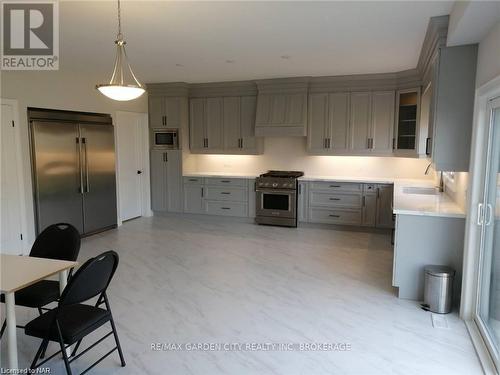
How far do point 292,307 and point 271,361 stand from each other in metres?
0.87

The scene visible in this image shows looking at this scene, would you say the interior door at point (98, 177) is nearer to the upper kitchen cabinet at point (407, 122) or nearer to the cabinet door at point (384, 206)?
the cabinet door at point (384, 206)

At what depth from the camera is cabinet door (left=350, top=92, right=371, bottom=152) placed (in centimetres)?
614

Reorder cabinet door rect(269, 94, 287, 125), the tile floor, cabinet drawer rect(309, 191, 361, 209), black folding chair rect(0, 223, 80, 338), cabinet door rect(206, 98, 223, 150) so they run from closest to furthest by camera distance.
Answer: the tile floor
black folding chair rect(0, 223, 80, 338)
cabinet drawer rect(309, 191, 361, 209)
cabinet door rect(269, 94, 287, 125)
cabinet door rect(206, 98, 223, 150)

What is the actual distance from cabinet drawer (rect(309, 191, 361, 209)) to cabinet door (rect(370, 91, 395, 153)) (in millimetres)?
889

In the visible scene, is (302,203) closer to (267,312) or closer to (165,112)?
(165,112)

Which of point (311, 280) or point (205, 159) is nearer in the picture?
point (311, 280)

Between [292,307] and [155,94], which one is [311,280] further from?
[155,94]

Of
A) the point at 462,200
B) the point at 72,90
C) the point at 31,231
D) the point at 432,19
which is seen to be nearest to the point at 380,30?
the point at 432,19

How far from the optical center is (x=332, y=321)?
3141mm

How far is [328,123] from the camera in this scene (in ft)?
20.9

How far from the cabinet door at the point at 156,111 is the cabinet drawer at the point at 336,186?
314 cm

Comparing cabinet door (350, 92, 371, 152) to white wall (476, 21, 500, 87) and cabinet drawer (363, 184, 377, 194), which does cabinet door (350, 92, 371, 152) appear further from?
white wall (476, 21, 500, 87)

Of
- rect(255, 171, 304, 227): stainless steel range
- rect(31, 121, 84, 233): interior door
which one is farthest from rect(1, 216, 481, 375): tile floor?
rect(255, 171, 304, 227): stainless steel range

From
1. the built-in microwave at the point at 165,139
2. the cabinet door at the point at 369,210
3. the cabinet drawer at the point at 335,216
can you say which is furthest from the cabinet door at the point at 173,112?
the cabinet door at the point at 369,210
